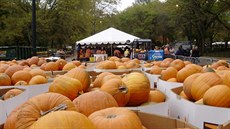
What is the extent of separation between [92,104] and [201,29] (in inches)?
1656

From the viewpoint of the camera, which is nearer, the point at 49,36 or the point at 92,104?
the point at 92,104

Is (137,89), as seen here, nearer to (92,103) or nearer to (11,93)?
(92,103)

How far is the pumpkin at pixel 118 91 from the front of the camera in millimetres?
3309

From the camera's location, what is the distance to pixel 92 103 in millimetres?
2807

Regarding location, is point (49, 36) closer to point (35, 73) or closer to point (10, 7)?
point (10, 7)

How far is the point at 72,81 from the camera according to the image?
3656mm

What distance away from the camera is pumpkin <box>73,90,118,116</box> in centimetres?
278

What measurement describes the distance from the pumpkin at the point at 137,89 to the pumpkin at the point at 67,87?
1.69 feet

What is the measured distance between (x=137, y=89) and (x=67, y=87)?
689 mm

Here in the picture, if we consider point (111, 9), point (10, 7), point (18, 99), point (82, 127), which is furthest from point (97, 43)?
point (111, 9)

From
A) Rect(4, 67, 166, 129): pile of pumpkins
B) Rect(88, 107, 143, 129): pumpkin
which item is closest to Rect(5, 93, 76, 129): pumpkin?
Rect(4, 67, 166, 129): pile of pumpkins

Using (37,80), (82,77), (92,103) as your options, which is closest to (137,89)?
(82,77)

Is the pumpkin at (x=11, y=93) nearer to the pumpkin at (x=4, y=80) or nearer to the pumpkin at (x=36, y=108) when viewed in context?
the pumpkin at (x=4, y=80)

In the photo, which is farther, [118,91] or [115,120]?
[118,91]
